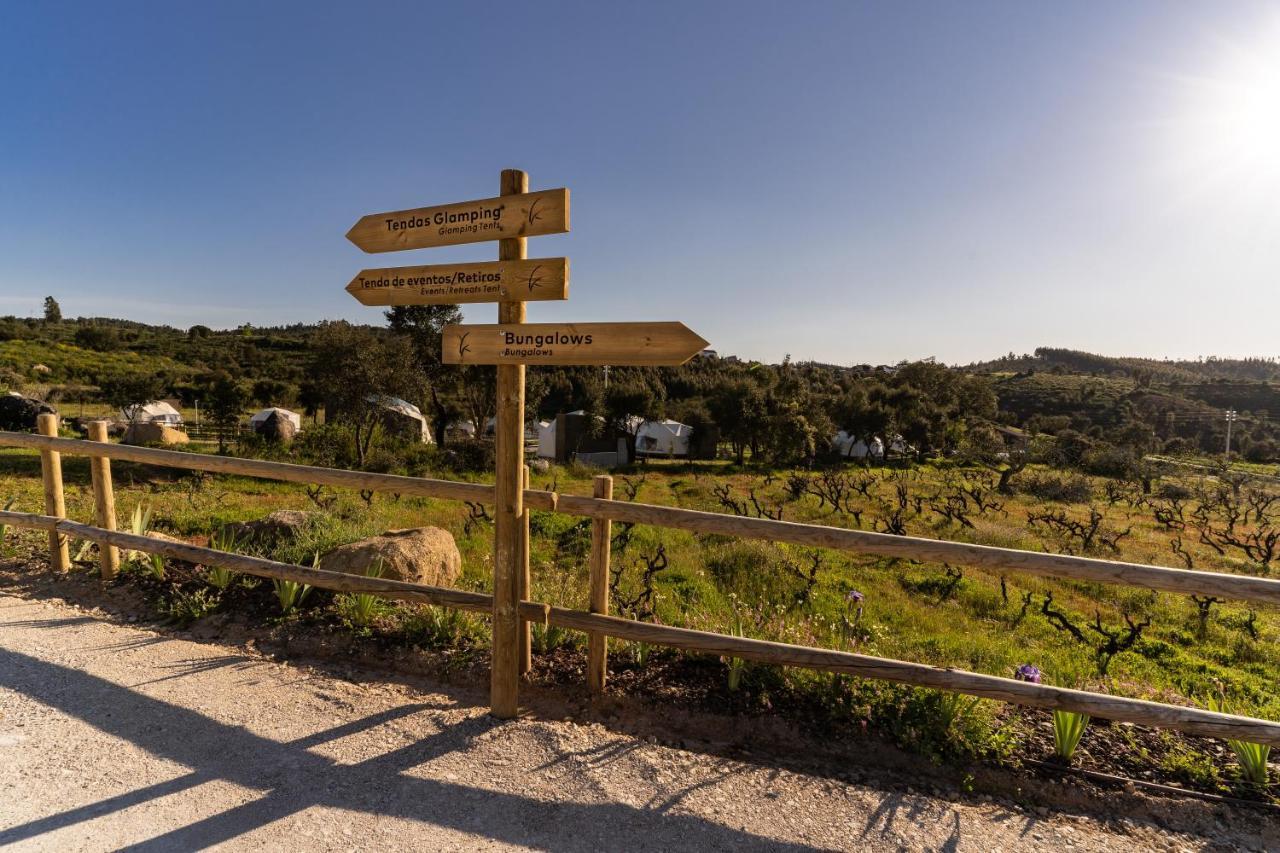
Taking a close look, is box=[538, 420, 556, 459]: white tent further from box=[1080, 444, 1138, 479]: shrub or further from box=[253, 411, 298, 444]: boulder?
box=[1080, 444, 1138, 479]: shrub

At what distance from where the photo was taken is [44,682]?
3754 millimetres

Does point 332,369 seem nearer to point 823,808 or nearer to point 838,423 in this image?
point 823,808

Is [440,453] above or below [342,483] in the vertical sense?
below

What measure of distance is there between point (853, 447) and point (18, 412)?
141 feet

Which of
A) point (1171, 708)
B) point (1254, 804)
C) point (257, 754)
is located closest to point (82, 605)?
point (257, 754)

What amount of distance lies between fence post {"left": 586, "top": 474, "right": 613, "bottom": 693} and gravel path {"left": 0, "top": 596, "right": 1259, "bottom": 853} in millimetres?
459

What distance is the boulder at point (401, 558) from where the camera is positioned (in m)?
5.77

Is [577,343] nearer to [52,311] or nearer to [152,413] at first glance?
[152,413]

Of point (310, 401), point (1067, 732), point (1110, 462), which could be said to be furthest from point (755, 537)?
point (1110, 462)

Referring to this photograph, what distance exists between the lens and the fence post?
3854 millimetres

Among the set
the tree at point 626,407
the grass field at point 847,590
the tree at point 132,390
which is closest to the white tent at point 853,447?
the tree at point 626,407

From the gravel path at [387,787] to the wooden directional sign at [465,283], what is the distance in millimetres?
2459

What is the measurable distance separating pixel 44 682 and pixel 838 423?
43208 mm

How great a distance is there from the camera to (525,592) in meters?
4.00
